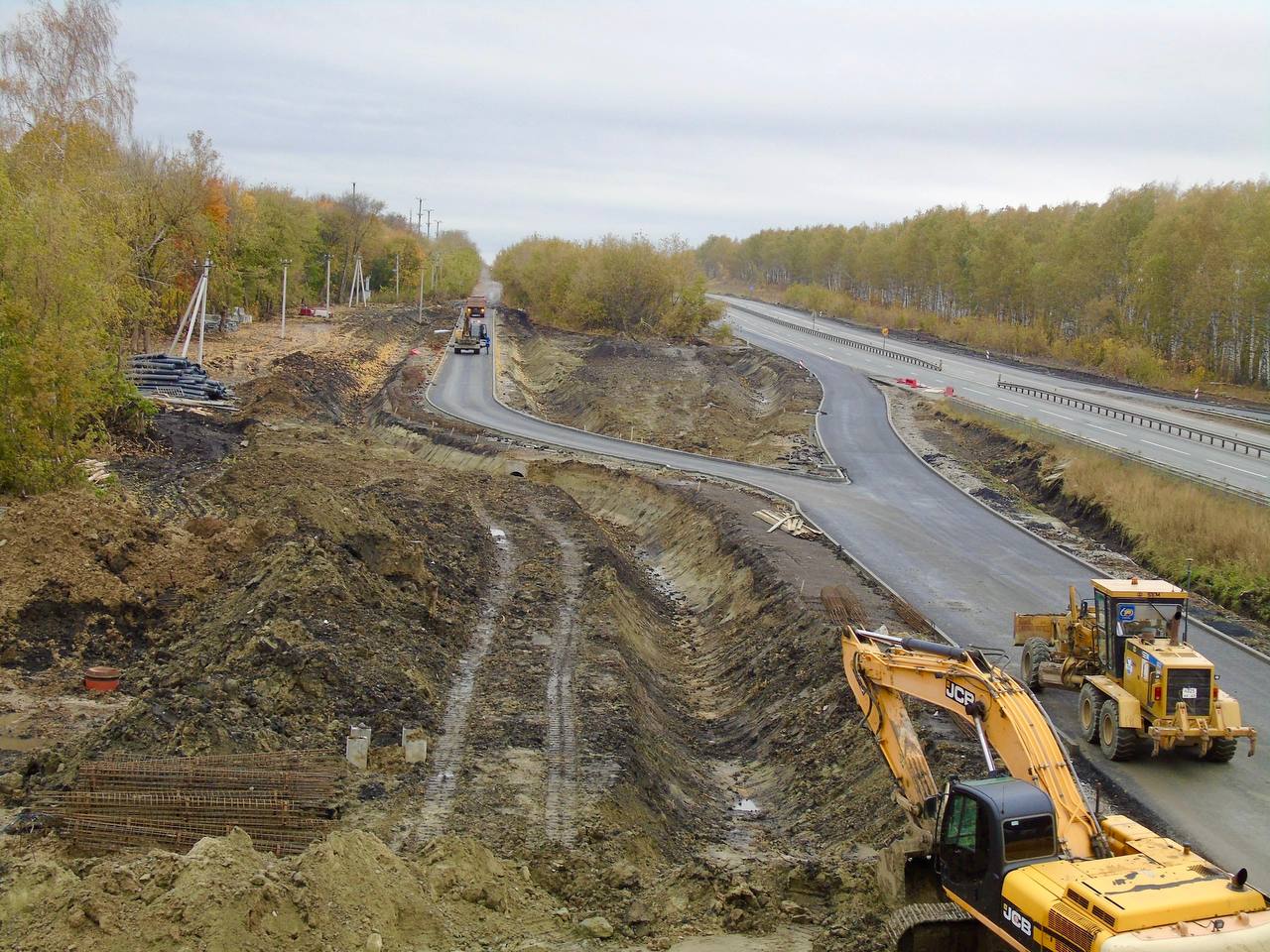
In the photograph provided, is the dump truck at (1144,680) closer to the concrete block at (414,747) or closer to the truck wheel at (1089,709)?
the truck wheel at (1089,709)

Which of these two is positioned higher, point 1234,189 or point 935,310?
point 1234,189

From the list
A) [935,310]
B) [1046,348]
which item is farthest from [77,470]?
[935,310]

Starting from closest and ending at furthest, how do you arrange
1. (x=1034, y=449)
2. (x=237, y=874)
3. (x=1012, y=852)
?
(x=1012, y=852) < (x=237, y=874) < (x=1034, y=449)

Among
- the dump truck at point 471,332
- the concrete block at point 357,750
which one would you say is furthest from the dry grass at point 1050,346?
the concrete block at point 357,750

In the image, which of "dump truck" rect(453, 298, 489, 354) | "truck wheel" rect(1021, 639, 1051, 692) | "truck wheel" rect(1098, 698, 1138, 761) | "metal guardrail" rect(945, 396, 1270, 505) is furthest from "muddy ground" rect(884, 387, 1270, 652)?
"dump truck" rect(453, 298, 489, 354)

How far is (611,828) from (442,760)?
325 cm

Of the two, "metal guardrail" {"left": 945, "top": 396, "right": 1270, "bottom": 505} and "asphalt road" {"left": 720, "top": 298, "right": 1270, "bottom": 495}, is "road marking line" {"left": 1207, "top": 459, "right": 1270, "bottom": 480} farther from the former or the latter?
"metal guardrail" {"left": 945, "top": 396, "right": 1270, "bottom": 505}

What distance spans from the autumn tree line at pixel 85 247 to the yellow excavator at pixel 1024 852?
21.4m

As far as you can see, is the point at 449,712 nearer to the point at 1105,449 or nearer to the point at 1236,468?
the point at 1105,449

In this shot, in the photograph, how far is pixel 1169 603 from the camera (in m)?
16.1

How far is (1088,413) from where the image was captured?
168ft

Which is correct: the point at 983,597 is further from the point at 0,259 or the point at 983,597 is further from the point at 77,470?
the point at 0,259

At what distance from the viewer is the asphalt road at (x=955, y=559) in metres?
14.7

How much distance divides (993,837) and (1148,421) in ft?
143
